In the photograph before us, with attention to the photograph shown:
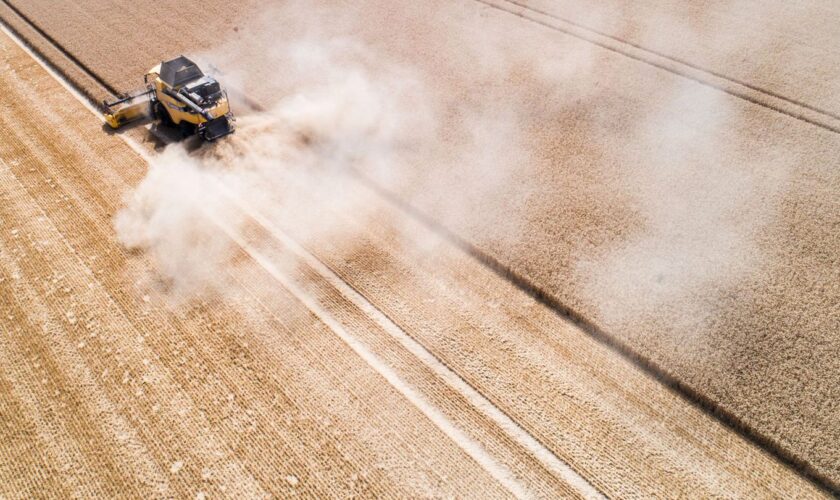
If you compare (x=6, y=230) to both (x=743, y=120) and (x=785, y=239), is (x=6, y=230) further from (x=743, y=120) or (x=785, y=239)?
(x=743, y=120)

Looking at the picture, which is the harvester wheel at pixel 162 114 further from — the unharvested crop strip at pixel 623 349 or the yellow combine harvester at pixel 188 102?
the unharvested crop strip at pixel 623 349

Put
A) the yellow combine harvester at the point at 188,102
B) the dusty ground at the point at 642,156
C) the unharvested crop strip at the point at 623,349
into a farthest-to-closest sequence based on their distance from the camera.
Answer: the yellow combine harvester at the point at 188,102
the dusty ground at the point at 642,156
the unharvested crop strip at the point at 623,349

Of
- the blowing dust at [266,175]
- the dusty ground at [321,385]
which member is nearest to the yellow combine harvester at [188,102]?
the blowing dust at [266,175]

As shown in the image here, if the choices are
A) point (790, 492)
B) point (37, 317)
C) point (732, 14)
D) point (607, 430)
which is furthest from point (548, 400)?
point (732, 14)

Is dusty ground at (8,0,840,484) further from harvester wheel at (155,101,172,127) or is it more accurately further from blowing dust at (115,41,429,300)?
harvester wheel at (155,101,172,127)

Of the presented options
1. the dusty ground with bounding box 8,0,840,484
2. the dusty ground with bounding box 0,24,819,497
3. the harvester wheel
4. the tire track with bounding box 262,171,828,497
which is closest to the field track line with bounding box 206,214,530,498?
the dusty ground with bounding box 0,24,819,497

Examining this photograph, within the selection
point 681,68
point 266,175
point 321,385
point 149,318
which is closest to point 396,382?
point 321,385

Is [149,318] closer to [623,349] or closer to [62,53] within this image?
[623,349]
